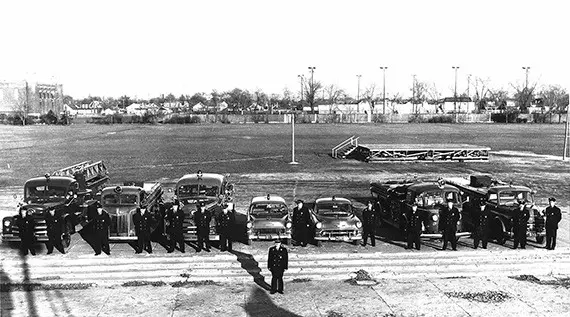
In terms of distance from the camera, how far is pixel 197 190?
19.3 meters

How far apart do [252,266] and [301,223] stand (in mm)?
2709

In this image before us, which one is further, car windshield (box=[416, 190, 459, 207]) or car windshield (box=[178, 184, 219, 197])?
car windshield (box=[178, 184, 219, 197])

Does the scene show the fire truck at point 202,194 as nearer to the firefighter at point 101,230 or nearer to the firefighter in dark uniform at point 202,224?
the firefighter in dark uniform at point 202,224

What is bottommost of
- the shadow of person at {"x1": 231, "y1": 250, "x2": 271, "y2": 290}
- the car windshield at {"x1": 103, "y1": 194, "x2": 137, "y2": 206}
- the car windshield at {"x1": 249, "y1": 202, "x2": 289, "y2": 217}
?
the shadow of person at {"x1": 231, "y1": 250, "x2": 271, "y2": 290}

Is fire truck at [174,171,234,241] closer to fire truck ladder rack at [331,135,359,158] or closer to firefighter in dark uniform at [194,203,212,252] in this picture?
firefighter in dark uniform at [194,203,212,252]

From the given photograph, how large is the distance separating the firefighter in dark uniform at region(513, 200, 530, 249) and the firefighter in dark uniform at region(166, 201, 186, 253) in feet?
32.7

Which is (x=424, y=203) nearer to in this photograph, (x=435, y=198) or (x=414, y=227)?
(x=435, y=198)

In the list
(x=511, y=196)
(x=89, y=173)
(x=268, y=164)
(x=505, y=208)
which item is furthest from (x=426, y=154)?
(x=89, y=173)

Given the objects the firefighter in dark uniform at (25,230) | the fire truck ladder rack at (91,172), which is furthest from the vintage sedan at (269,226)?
the fire truck ladder rack at (91,172)

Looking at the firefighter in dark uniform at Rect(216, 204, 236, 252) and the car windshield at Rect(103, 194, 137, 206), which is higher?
the car windshield at Rect(103, 194, 137, 206)

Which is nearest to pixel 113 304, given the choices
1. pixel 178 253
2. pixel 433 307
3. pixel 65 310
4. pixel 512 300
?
pixel 65 310

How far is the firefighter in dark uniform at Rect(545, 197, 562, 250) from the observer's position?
1639cm

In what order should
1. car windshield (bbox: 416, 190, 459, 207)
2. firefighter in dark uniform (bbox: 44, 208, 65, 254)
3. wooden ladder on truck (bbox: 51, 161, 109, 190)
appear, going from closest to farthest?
firefighter in dark uniform (bbox: 44, 208, 65, 254), car windshield (bbox: 416, 190, 459, 207), wooden ladder on truck (bbox: 51, 161, 109, 190)

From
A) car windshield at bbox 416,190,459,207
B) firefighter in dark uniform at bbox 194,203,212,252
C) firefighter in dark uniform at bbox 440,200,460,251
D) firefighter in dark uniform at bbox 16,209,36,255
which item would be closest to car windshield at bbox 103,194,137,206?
firefighter in dark uniform at bbox 16,209,36,255
